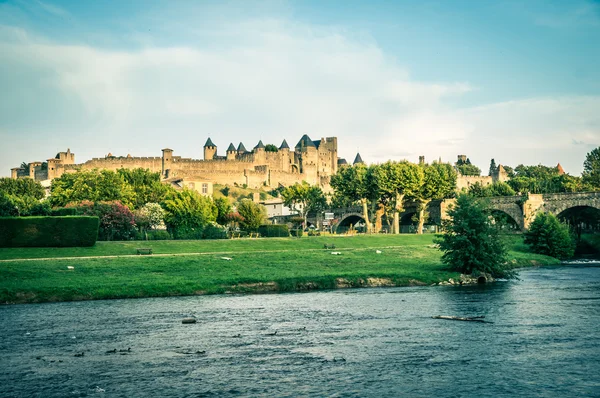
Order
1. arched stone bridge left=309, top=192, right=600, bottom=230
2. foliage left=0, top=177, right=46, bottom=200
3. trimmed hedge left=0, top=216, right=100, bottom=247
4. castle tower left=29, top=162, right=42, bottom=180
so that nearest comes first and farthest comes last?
trimmed hedge left=0, top=216, right=100, bottom=247 < arched stone bridge left=309, top=192, right=600, bottom=230 < foliage left=0, top=177, right=46, bottom=200 < castle tower left=29, top=162, right=42, bottom=180

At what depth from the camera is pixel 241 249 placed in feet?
166

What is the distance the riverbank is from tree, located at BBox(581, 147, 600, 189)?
61406 mm

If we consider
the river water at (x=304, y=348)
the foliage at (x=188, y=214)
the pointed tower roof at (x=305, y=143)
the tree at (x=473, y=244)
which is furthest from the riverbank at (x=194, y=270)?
the pointed tower roof at (x=305, y=143)

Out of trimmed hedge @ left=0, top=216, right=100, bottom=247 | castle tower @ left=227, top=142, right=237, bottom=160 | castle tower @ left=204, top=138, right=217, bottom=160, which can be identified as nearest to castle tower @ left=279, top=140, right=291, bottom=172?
castle tower @ left=227, top=142, right=237, bottom=160

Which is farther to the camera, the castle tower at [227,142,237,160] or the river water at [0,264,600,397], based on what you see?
the castle tower at [227,142,237,160]

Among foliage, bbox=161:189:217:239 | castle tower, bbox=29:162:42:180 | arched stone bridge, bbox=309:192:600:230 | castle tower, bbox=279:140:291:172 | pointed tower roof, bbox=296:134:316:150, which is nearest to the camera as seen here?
foliage, bbox=161:189:217:239

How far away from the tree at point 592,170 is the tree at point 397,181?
3875cm

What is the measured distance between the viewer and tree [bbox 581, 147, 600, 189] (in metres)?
106

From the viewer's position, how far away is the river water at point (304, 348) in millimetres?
16062

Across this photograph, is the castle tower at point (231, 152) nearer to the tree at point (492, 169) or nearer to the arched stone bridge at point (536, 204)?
the tree at point (492, 169)

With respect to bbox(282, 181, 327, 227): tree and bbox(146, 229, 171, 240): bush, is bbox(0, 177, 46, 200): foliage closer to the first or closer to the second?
bbox(282, 181, 327, 227): tree

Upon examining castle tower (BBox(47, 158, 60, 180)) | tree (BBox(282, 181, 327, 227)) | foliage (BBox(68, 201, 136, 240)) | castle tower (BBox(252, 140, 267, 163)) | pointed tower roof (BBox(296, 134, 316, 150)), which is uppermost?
pointed tower roof (BBox(296, 134, 316, 150))

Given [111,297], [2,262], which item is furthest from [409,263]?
[2,262]

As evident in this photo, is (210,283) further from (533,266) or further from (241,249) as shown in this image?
(533,266)
